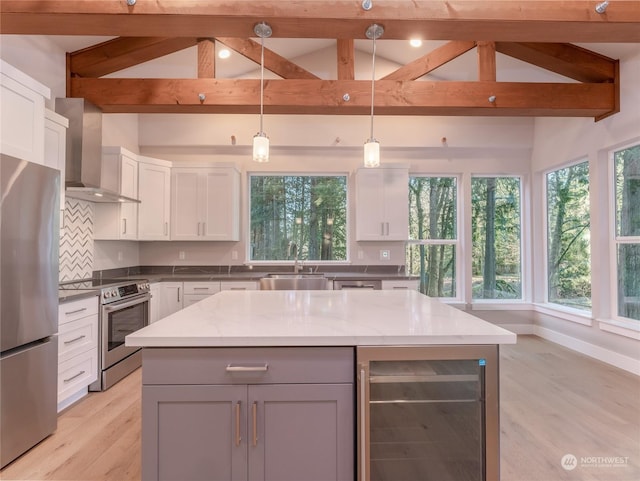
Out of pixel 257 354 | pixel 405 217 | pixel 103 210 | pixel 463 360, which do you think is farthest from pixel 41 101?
pixel 405 217

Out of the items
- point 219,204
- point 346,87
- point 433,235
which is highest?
point 346,87

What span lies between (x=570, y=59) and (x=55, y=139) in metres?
4.77

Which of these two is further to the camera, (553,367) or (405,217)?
(405,217)

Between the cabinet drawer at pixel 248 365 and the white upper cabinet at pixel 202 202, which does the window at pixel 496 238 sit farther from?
the cabinet drawer at pixel 248 365

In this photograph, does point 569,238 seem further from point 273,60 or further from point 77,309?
point 77,309

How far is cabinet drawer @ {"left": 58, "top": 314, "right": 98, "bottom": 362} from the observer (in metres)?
2.47

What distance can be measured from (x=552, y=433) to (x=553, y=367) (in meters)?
1.43

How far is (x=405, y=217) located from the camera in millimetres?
4371

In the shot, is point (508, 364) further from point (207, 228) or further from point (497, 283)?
point (207, 228)

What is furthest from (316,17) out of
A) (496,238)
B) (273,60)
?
(496,238)

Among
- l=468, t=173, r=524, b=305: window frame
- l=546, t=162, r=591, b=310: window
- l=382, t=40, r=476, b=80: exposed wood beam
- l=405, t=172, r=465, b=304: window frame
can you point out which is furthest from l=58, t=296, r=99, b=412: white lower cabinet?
l=546, t=162, r=591, b=310: window

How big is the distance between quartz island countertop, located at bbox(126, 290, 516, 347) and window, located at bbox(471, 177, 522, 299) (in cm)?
337

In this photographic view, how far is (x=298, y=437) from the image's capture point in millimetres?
1260

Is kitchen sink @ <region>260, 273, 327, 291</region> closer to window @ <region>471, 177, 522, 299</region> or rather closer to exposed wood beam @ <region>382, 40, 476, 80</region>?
exposed wood beam @ <region>382, 40, 476, 80</region>
